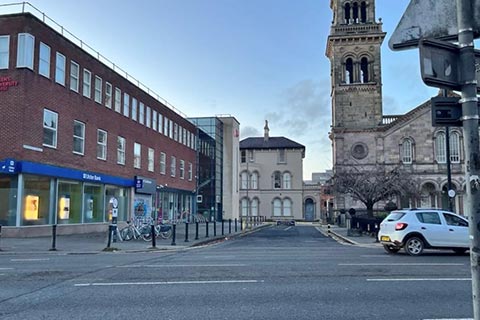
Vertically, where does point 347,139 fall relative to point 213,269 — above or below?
above

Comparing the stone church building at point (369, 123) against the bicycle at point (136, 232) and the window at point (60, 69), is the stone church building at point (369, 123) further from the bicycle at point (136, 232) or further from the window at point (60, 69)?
the window at point (60, 69)

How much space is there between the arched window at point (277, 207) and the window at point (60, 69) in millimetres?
48920

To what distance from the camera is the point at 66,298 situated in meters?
7.56

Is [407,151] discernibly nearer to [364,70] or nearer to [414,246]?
[364,70]

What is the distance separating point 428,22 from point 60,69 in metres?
25.0

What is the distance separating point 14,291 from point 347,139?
48.2 metres

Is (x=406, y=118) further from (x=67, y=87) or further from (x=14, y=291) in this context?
(x=14, y=291)

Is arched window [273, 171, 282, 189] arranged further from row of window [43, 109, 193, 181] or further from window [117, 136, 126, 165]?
window [117, 136, 126, 165]

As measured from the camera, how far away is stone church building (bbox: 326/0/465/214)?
168 feet

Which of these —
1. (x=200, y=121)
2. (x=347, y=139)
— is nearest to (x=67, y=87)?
(x=200, y=121)

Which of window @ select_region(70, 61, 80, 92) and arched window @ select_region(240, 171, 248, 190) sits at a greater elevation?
window @ select_region(70, 61, 80, 92)

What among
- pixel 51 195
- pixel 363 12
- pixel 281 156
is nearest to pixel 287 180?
pixel 281 156

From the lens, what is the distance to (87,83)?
2852 centimetres

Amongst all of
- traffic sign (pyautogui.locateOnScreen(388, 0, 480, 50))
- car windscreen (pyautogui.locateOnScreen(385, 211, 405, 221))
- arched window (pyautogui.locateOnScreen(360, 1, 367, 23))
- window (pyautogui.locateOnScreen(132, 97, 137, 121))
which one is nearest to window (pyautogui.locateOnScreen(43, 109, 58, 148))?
window (pyautogui.locateOnScreen(132, 97, 137, 121))
